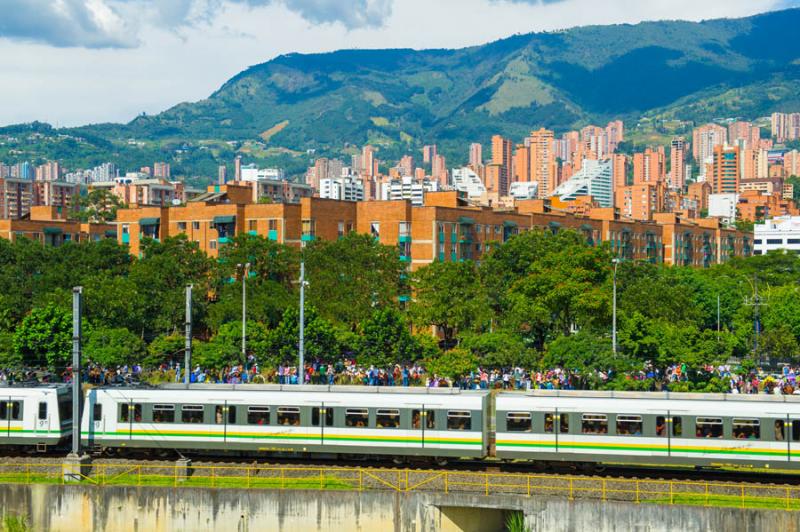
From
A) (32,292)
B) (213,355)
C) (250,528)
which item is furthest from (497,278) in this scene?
(250,528)

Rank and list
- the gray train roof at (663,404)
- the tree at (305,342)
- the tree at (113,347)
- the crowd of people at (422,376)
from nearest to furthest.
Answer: the gray train roof at (663,404) → the crowd of people at (422,376) → the tree at (113,347) → the tree at (305,342)

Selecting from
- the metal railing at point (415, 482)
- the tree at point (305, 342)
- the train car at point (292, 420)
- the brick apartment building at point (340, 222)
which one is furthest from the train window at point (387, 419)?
the brick apartment building at point (340, 222)

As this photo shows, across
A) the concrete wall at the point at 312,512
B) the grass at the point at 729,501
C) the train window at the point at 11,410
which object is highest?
the train window at the point at 11,410

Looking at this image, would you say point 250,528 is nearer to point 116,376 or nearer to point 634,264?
point 116,376

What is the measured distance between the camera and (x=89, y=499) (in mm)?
33531

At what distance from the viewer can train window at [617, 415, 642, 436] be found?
3456 centimetres

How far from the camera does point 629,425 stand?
3466 centimetres

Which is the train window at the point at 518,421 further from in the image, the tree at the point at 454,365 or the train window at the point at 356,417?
the tree at the point at 454,365

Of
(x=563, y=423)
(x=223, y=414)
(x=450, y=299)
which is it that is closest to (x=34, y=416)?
(x=223, y=414)

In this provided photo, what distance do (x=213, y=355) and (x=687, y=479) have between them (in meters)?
30.6

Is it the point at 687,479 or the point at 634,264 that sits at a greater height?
the point at 634,264

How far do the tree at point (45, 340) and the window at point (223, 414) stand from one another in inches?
985

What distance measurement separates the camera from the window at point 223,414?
121 feet

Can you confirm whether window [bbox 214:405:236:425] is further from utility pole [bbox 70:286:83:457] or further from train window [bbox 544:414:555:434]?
train window [bbox 544:414:555:434]
